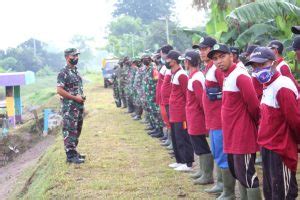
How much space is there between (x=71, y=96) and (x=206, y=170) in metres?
2.56

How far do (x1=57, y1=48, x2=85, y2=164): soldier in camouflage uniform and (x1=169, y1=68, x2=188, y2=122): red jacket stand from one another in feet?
5.36

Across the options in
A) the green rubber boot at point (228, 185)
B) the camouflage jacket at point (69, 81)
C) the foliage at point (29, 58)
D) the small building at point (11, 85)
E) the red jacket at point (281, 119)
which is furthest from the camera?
the foliage at point (29, 58)

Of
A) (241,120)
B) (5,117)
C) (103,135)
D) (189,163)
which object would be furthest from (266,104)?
(5,117)

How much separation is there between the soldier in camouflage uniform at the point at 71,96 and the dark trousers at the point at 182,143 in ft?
5.61

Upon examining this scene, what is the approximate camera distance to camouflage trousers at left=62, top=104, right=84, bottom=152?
7852 millimetres

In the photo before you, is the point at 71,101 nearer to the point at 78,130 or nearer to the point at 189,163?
the point at 78,130

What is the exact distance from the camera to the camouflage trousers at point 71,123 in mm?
7852

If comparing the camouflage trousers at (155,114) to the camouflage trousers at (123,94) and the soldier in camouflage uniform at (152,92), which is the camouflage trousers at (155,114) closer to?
the soldier in camouflage uniform at (152,92)

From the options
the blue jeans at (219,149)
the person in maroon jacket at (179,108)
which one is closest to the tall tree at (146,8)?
the person in maroon jacket at (179,108)

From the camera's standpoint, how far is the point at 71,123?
7.89 meters

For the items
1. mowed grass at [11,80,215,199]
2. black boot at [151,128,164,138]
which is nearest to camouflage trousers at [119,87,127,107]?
mowed grass at [11,80,215,199]

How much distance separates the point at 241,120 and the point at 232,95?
0.84ft

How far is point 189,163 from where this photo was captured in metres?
7.34

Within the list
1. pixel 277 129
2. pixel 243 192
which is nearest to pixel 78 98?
pixel 243 192
